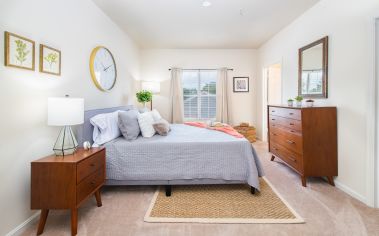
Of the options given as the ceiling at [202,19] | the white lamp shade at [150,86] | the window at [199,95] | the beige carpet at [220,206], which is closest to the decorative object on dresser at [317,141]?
the beige carpet at [220,206]

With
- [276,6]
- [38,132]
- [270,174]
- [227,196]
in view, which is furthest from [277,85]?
[38,132]

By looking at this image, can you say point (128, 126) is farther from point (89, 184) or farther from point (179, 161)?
point (89, 184)

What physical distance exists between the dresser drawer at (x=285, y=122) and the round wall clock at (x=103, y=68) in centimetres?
294

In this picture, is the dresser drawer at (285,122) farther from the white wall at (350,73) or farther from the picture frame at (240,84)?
the picture frame at (240,84)

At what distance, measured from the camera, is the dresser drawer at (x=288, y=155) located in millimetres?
2828

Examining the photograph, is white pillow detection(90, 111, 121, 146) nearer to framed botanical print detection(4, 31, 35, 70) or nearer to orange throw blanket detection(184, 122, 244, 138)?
framed botanical print detection(4, 31, 35, 70)

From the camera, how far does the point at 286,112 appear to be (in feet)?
10.3

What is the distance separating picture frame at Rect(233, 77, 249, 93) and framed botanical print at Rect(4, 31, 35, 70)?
15.5 feet

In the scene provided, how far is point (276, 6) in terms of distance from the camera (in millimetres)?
3123

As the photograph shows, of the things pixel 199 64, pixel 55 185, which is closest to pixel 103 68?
pixel 55 185

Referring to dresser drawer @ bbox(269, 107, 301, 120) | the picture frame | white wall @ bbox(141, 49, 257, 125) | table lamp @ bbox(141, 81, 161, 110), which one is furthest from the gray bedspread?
the picture frame

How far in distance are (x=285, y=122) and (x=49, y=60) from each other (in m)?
3.21

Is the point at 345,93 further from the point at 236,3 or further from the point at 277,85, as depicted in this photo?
Answer: the point at 277,85

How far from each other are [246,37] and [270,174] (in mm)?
3080
